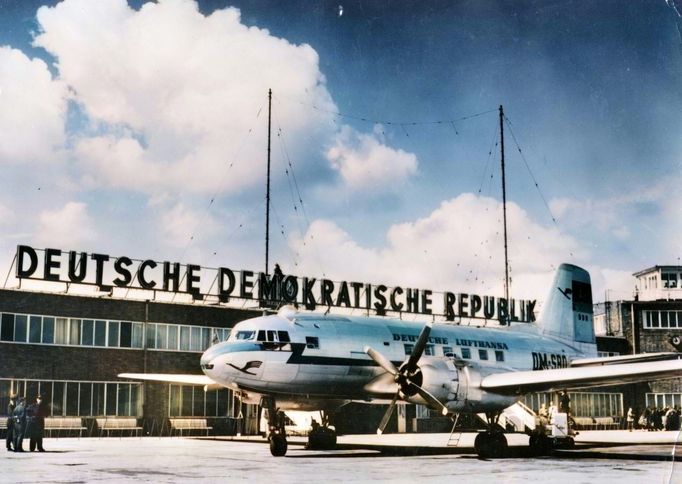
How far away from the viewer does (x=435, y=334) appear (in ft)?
105

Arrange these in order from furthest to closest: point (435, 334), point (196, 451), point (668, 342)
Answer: point (668, 342) < point (435, 334) < point (196, 451)

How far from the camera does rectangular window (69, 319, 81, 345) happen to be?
43.2m

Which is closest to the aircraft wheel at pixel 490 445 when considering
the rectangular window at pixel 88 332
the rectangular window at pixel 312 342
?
the rectangular window at pixel 312 342

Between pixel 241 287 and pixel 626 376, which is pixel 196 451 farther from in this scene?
pixel 241 287

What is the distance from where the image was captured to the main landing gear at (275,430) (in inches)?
1003

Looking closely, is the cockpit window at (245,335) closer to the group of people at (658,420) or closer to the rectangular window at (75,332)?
the rectangular window at (75,332)

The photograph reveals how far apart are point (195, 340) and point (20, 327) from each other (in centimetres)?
1059

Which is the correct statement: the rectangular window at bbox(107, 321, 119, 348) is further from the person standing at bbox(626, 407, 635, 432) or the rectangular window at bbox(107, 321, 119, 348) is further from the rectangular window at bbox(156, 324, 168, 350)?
the person standing at bbox(626, 407, 635, 432)

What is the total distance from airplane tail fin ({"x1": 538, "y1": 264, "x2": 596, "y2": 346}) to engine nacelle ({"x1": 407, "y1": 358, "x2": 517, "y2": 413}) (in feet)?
41.4

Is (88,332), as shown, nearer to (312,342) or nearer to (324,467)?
(312,342)

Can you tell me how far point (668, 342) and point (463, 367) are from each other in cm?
4521

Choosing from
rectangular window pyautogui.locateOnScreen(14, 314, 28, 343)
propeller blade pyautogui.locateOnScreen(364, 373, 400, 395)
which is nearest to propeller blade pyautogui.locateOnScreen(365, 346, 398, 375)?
propeller blade pyautogui.locateOnScreen(364, 373, 400, 395)

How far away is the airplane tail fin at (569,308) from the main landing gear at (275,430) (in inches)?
690

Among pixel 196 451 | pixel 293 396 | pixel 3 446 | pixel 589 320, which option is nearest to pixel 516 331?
pixel 589 320
